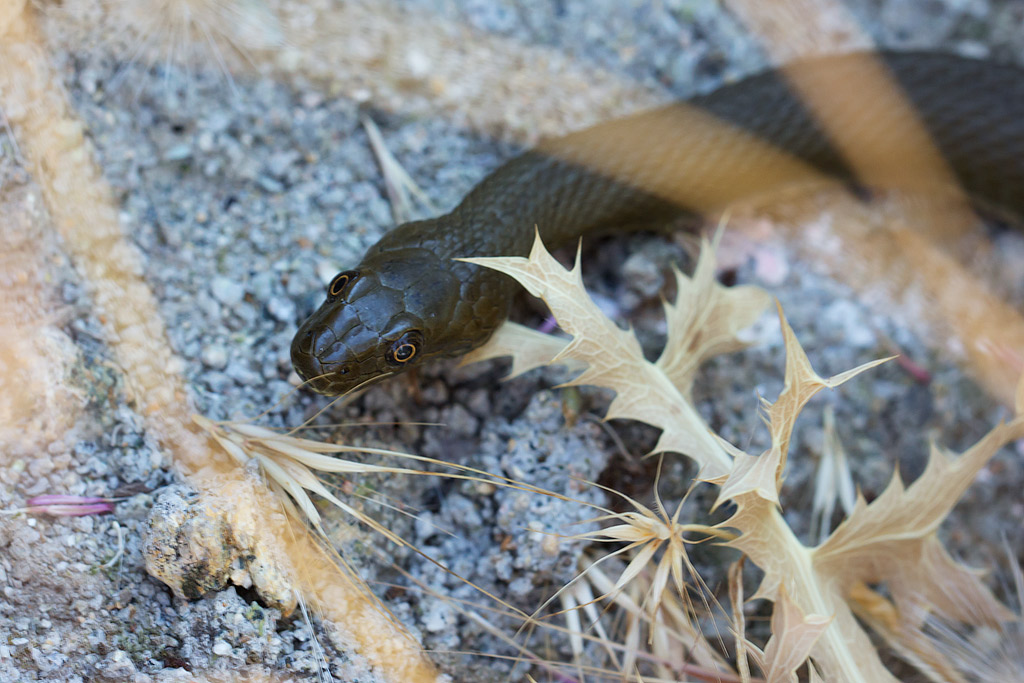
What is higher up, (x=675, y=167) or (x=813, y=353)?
(x=675, y=167)

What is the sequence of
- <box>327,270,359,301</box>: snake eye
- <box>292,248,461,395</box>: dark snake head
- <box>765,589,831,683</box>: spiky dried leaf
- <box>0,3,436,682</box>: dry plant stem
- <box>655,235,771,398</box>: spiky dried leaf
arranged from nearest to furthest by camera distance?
1. <box>765,589,831,683</box>: spiky dried leaf
2. <box>0,3,436,682</box>: dry plant stem
3. <box>292,248,461,395</box>: dark snake head
4. <box>327,270,359,301</box>: snake eye
5. <box>655,235,771,398</box>: spiky dried leaf

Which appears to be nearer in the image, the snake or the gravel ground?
the gravel ground

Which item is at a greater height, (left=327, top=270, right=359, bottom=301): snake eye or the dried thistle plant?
(left=327, top=270, right=359, bottom=301): snake eye

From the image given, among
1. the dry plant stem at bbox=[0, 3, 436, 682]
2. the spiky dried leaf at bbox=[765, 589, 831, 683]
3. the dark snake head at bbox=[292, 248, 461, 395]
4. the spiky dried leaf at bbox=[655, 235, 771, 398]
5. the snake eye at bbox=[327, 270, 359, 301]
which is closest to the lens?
the spiky dried leaf at bbox=[765, 589, 831, 683]

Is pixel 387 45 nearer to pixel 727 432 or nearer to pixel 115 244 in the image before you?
pixel 115 244

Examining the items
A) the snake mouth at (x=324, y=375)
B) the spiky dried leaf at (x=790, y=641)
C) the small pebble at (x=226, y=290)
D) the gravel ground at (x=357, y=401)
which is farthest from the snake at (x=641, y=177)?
the spiky dried leaf at (x=790, y=641)

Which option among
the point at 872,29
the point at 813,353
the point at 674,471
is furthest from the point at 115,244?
the point at 872,29

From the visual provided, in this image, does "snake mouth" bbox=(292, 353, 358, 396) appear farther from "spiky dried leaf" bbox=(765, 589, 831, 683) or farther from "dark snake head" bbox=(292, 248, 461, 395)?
"spiky dried leaf" bbox=(765, 589, 831, 683)

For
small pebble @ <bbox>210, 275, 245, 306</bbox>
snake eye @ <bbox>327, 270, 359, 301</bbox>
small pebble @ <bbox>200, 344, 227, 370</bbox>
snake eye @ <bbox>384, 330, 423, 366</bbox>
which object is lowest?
small pebble @ <bbox>200, 344, 227, 370</bbox>

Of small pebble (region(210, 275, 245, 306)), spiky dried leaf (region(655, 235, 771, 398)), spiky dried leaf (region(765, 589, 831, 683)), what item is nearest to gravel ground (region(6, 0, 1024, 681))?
small pebble (region(210, 275, 245, 306))
